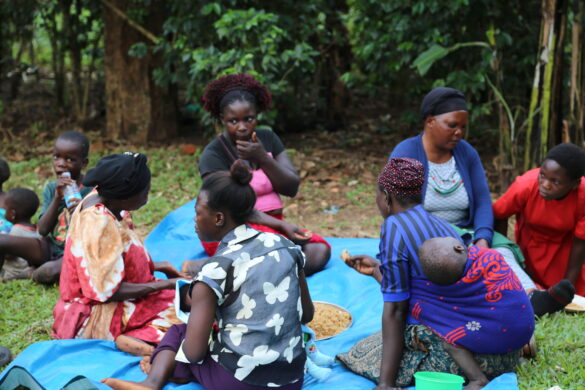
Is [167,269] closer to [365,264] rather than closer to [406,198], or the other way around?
[365,264]

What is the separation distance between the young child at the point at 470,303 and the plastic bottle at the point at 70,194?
7.65ft

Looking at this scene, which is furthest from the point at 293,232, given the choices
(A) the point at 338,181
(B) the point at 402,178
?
(A) the point at 338,181

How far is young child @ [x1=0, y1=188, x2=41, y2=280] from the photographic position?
462 cm

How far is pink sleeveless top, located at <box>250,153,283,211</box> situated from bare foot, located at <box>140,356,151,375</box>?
1.56m

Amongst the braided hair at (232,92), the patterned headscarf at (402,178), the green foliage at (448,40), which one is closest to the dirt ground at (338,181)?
the green foliage at (448,40)

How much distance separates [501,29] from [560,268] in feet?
13.2

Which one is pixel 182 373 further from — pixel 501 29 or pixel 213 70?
pixel 501 29

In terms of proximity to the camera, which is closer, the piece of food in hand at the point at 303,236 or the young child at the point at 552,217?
the young child at the point at 552,217

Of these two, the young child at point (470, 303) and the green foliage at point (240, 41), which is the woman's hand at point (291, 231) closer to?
the young child at point (470, 303)

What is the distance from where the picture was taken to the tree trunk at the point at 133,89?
8320 millimetres

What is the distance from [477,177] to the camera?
4.22 m

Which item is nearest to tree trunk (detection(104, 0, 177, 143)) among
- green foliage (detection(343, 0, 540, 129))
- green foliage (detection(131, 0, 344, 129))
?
green foliage (detection(131, 0, 344, 129))

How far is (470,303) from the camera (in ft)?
8.81

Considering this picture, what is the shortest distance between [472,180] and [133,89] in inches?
225
